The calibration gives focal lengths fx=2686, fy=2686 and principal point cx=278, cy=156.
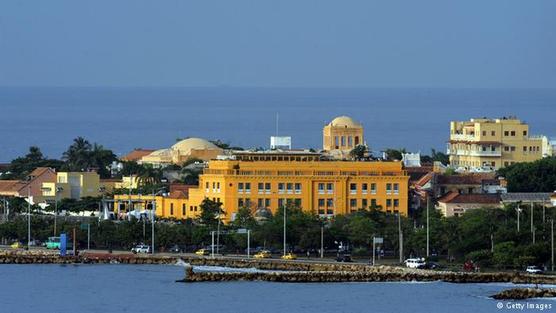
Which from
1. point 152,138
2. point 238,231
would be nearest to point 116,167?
point 238,231

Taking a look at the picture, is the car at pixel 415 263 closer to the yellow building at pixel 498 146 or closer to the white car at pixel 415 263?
the white car at pixel 415 263

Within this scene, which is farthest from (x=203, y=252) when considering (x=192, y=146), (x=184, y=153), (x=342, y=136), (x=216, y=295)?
(x=192, y=146)

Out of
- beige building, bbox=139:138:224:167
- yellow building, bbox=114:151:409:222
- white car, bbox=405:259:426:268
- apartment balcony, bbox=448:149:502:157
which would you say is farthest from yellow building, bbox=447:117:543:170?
white car, bbox=405:259:426:268

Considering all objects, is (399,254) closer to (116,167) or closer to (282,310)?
(282,310)

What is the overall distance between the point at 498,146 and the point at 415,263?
43545 millimetres

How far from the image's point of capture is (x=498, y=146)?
127688mm

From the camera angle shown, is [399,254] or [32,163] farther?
[32,163]

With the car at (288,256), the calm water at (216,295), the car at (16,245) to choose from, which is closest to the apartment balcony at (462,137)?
the car at (16,245)

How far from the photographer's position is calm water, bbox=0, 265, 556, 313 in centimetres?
7412

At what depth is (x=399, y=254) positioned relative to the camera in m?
89.4

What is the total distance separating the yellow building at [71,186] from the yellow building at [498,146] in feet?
73.4

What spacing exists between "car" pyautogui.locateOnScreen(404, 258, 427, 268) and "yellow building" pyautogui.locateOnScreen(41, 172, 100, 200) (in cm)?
2820

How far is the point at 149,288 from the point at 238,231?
14.3m

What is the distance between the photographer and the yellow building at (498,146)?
12750cm
